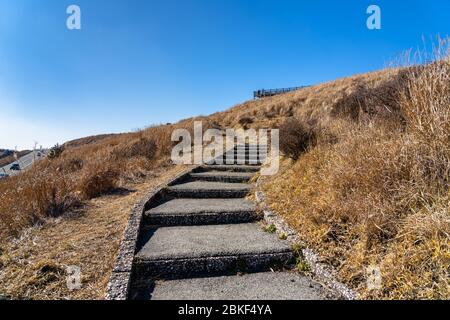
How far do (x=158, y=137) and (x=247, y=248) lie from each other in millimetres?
7404

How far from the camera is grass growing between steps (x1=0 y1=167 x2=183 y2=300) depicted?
194cm

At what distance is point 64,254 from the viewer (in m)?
2.38

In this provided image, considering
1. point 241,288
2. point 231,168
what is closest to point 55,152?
point 231,168

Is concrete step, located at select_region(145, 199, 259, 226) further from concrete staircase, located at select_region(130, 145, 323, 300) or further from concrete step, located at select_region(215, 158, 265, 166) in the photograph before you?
concrete step, located at select_region(215, 158, 265, 166)

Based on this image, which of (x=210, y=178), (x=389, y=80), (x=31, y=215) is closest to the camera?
(x=31, y=215)

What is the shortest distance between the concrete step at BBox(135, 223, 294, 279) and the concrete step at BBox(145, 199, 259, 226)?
14.6 inches

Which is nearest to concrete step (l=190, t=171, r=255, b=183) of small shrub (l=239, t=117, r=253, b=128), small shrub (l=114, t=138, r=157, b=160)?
small shrub (l=114, t=138, r=157, b=160)

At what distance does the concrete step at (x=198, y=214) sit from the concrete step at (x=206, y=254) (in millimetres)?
372

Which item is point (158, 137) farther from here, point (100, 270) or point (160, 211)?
point (100, 270)

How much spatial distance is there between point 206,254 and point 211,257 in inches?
2.1

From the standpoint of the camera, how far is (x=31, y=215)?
10.5ft

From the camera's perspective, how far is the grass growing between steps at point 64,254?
194 centimetres
